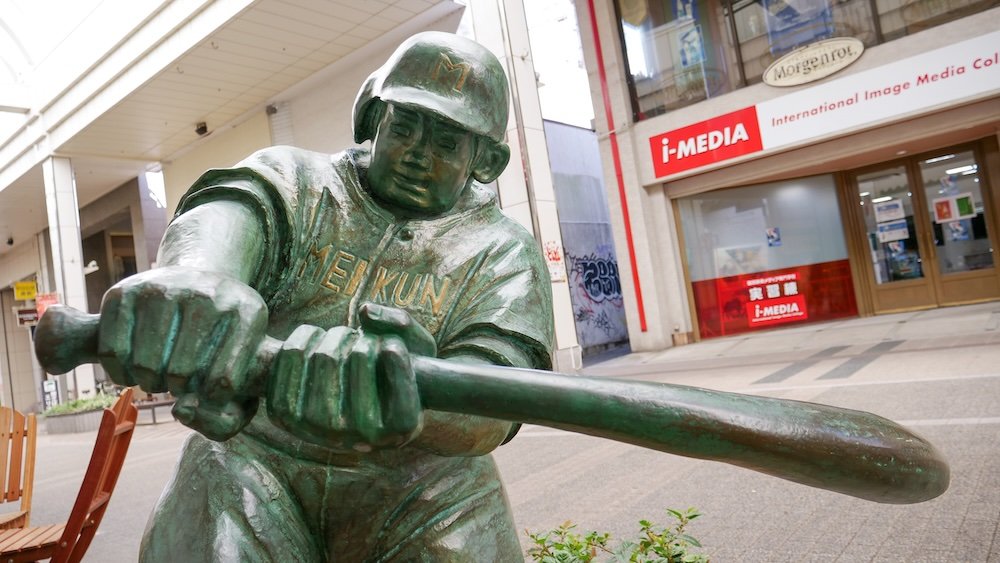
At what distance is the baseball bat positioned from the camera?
2.18 feet

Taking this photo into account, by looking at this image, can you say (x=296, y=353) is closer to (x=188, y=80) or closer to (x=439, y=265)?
(x=439, y=265)

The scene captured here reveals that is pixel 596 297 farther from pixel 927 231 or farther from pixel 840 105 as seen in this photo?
pixel 840 105

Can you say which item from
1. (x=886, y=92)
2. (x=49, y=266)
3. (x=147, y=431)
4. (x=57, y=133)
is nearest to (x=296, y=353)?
(x=886, y=92)

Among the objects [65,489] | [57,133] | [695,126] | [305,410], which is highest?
[57,133]

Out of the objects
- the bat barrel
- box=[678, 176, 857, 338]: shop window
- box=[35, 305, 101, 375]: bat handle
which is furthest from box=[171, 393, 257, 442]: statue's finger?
box=[678, 176, 857, 338]: shop window

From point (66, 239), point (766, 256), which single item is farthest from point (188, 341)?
point (66, 239)

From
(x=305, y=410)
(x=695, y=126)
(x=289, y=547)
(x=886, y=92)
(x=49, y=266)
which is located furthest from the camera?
(x=49, y=266)

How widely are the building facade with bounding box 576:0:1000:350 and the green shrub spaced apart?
9764 millimetres

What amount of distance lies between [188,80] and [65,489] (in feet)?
25.8

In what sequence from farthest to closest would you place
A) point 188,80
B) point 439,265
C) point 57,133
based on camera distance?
1. point 57,133
2. point 188,80
3. point 439,265

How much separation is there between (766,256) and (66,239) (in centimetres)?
1365

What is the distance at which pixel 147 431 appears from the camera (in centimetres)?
1084

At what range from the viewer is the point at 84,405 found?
13.0 meters

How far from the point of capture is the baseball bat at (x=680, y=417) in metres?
0.67
